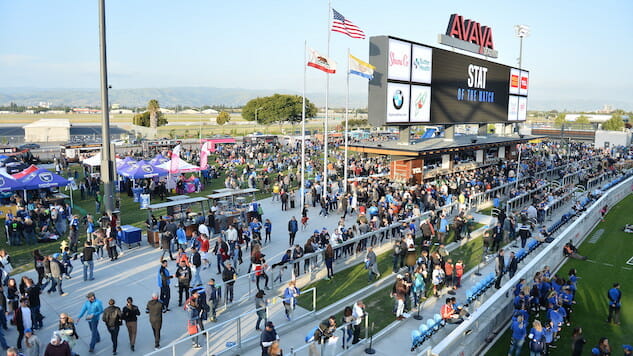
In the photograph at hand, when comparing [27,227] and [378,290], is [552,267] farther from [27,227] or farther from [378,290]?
[27,227]

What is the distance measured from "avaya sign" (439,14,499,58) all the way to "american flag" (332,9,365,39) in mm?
12204

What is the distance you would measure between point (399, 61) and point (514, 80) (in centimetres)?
2116

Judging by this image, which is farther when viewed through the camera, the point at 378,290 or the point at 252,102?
the point at 252,102

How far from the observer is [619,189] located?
31.0 meters

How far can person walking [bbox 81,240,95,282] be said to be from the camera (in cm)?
1348

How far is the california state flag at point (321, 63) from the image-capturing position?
22.2 metres

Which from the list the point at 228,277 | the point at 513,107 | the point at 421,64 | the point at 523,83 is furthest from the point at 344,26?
the point at 523,83

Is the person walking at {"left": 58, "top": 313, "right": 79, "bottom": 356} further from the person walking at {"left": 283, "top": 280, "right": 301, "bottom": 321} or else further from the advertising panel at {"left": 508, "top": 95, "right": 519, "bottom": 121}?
the advertising panel at {"left": 508, "top": 95, "right": 519, "bottom": 121}

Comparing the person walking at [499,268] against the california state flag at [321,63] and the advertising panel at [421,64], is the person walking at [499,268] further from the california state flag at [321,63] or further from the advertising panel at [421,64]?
the advertising panel at [421,64]

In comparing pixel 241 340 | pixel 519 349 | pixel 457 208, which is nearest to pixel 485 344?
pixel 519 349

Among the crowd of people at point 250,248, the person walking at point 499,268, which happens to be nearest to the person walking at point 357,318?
the crowd of people at point 250,248

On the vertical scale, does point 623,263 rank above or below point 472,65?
below

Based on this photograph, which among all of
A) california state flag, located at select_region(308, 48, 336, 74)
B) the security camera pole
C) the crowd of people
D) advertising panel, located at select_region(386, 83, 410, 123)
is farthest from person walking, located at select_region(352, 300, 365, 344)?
advertising panel, located at select_region(386, 83, 410, 123)

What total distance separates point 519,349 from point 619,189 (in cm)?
2735
